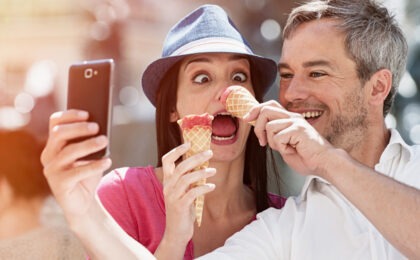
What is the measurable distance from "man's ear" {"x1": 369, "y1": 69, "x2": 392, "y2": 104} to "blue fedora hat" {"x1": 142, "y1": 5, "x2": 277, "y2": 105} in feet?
1.65

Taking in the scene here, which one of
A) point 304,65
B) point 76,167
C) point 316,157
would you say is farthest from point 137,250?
point 304,65

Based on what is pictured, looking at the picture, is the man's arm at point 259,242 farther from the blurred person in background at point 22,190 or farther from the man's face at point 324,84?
the blurred person in background at point 22,190

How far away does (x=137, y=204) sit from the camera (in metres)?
3.19

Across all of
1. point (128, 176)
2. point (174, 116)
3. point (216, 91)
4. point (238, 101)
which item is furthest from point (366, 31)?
point (128, 176)

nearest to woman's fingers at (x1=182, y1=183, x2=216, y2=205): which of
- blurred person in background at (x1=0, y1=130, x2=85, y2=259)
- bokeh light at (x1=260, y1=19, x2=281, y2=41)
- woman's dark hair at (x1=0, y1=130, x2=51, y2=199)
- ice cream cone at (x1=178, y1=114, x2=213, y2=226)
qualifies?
ice cream cone at (x1=178, y1=114, x2=213, y2=226)

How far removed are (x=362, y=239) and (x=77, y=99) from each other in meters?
1.41

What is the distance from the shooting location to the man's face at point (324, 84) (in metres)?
3.20

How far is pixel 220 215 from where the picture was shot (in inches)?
134

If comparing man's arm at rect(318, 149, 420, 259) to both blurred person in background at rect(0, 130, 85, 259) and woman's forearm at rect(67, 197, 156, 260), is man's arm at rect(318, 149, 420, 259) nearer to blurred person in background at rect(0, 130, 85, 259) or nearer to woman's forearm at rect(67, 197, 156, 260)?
woman's forearm at rect(67, 197, 156, 260)

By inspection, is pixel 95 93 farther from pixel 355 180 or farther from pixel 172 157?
pixel 355 180

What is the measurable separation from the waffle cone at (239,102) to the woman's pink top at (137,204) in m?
0.64

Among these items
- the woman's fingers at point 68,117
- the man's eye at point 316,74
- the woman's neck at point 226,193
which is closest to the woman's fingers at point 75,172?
the woman's fingers at point 68,117

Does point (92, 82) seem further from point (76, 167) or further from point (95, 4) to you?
point (95, 4)

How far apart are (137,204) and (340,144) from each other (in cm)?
100
